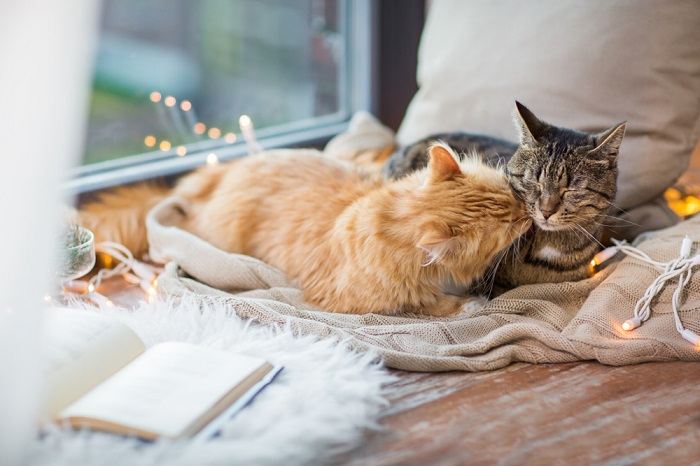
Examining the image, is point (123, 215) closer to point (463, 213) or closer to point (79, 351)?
point (79, 351)

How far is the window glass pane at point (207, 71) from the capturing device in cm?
230

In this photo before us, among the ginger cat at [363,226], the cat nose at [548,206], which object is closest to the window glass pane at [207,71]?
the ginger cat at [363,226]

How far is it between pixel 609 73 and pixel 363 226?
74 centimetres

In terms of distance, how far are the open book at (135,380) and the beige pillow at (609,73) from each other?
1030mm

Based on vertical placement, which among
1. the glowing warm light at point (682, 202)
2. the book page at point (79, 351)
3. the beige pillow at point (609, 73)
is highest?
the beige pillow at point (609, 73)

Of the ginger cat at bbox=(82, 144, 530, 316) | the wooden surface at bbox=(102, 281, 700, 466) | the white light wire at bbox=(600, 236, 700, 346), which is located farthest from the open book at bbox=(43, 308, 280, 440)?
the white light wire at bbox=(600, 236, 700, 346)

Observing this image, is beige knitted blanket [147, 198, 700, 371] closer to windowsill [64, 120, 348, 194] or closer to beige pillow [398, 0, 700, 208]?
beige pillow [398, 0, 700, 208]

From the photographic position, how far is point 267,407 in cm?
121

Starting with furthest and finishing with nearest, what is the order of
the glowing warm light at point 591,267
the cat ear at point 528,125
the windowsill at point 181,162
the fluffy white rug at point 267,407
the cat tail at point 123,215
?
the windowsill at point 181,162 < the cat tail at point 123,215 < the glowing warm light at point 591,267 < the cat ear at point 528,125 < the fluffy white rug at point 267,407

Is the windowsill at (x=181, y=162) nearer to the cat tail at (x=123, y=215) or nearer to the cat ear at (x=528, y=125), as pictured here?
the cat tail at (x=123, y=215)

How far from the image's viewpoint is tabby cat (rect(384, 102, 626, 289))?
152cm

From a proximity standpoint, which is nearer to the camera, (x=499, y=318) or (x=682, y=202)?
(x=499, y=318)

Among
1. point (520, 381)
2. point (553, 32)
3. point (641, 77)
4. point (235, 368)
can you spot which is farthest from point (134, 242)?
point (641, 77)

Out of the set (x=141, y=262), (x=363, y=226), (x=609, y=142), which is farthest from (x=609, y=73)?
(x=141, y=262)
